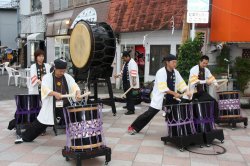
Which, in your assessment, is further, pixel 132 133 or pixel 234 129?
pixel 234 129

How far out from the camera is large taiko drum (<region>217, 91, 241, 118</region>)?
7.50m

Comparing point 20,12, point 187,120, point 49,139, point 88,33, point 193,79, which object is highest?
point 20,12

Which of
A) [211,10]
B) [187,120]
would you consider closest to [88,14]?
[211,10]

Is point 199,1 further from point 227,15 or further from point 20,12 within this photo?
point 20,12

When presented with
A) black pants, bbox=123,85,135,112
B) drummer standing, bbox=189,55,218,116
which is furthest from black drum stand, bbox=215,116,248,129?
black pants, bbox=123,85,135,112

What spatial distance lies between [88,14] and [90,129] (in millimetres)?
13327

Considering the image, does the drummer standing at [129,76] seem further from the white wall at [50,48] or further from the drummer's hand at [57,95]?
the white wall at [50,48]

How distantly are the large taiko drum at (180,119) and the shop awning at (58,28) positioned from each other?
14831 mm

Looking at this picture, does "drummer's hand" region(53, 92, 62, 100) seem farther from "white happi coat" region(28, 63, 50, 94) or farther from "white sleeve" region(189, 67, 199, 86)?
"white sleeve" region(189, 67, 199, 86)

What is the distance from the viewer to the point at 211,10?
1076 centimetres

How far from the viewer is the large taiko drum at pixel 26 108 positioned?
6.78m

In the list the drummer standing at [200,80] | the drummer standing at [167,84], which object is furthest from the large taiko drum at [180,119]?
the drummer standing at [200,80]

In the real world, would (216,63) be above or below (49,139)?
above

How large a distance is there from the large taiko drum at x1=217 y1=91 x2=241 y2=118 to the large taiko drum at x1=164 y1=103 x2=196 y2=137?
6.12 ft
